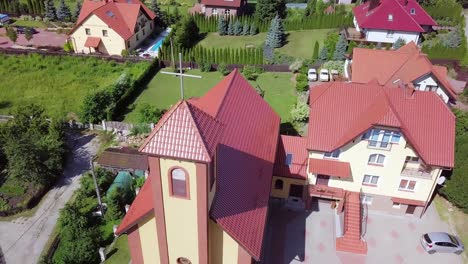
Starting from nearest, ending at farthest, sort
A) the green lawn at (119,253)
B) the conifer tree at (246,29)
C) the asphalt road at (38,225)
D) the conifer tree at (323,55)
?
the green lawn at (119,253) < the asphalt road at (38,225) < the conifer tree at (323,55) < the conifer tree at (246,29)

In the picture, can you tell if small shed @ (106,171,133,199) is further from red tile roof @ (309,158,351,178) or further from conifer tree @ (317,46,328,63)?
conifer tree @ (317,46,328,63)

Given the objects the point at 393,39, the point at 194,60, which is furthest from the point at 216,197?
the point at 393,39

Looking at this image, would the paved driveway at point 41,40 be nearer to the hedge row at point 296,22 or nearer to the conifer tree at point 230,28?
the hedge row at point 296,22

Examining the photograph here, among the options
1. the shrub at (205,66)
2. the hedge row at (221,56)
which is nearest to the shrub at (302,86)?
the hedge row at (221,56)

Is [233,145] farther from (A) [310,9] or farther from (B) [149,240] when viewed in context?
(A) [310,9]

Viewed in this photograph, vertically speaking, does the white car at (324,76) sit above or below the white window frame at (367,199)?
above

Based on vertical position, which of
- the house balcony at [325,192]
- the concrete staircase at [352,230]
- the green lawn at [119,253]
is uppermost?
the house balcony at [325,192]
